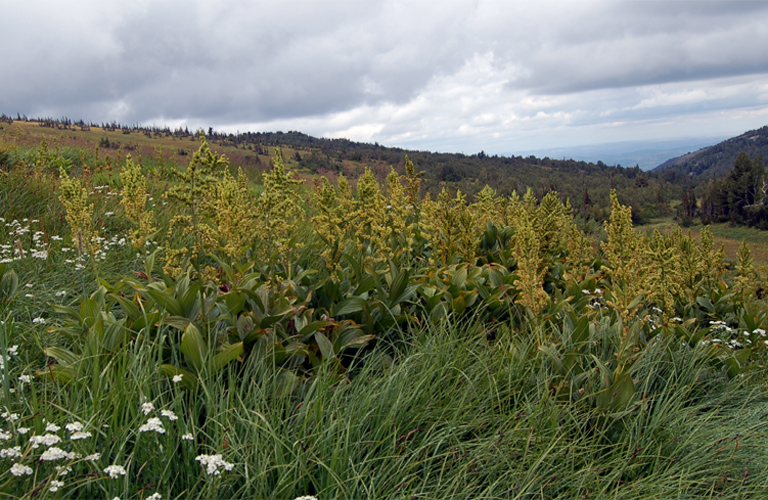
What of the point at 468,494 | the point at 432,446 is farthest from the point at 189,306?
the point at 468,494

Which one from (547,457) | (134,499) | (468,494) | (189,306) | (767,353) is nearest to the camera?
(134,499)

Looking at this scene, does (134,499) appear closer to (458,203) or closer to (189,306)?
(189,306)

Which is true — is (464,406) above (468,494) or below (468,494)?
above

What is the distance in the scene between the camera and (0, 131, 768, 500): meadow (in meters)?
2.16

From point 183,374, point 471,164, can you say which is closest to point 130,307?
point 183,374

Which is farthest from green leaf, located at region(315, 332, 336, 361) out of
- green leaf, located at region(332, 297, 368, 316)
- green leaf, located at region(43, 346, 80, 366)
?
green leaf, located at region(43, 346, 80, 366)

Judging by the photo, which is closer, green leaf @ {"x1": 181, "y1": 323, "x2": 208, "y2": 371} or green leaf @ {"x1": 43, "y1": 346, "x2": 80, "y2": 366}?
green leaf @ {"x1": 181, "y1": 323, "x2": 208, "y2": 371}

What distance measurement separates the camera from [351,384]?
2.80 m

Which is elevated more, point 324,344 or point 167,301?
point 167,301

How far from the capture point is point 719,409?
3.35m

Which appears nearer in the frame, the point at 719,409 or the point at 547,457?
the point at 547,457

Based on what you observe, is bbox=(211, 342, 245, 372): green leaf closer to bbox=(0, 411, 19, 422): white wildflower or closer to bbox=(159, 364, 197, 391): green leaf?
bbox=(159, 364, 197, 391): green leaf

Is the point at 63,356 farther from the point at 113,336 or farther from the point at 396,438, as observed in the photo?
the point at 396,438

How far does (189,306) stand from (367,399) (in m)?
1.53
